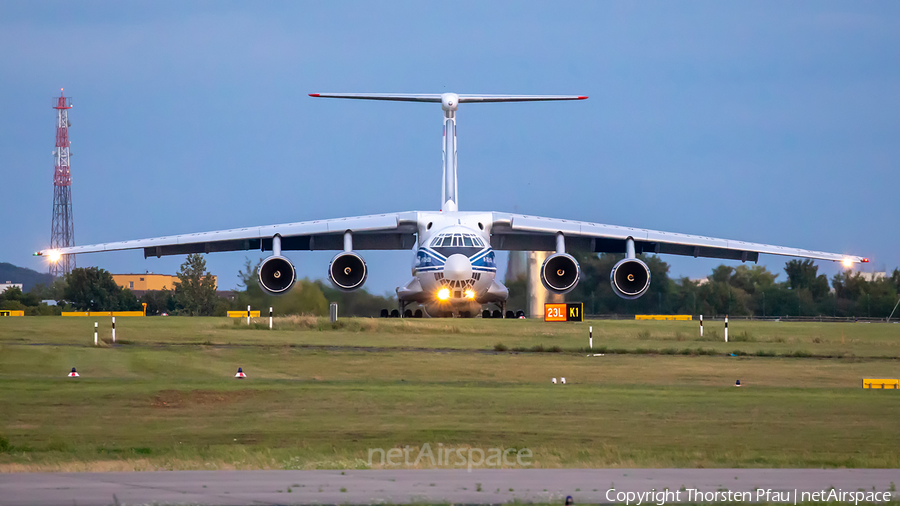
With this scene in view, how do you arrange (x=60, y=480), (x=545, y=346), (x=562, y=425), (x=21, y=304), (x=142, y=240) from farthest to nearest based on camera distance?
(x=21, y=304)
(x=142, y=240)
(x=545, y=346)
(x=562, y=425)
(x=60, y=480)

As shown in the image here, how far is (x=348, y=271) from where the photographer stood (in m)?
27.7

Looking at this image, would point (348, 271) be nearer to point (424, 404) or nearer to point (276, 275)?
point (276, 275)

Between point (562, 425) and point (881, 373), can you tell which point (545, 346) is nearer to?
point (881, 373)

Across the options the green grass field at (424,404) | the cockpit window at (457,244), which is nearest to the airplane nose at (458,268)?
the cockpit window at (457,244)

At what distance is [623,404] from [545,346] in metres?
8.63

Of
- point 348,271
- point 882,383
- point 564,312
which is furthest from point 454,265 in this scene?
point 882,383

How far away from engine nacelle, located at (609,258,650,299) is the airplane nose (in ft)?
12.4

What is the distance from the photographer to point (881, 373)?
17.8m

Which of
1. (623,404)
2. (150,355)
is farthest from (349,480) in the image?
(150,355)

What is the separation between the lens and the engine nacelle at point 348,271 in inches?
1083

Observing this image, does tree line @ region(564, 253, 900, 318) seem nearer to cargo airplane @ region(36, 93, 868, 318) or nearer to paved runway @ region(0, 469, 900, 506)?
cargo airplane @ region(36, 93, 868, 318)

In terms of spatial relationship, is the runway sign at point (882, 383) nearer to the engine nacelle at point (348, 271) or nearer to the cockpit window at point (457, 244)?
the cockpit window at point (457, 244)

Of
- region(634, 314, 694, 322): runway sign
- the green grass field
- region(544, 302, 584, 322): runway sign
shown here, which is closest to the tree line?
region(634, 314, 694, 322): runway sign

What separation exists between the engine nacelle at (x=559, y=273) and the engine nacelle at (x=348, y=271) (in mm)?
4681
